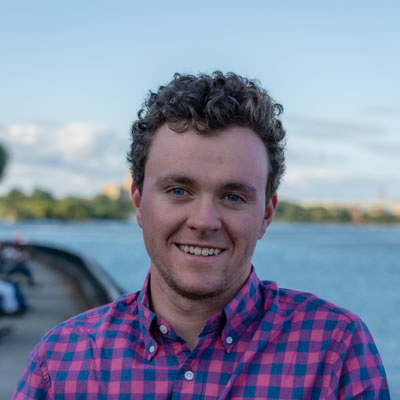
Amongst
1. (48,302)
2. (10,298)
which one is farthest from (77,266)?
(10,298)

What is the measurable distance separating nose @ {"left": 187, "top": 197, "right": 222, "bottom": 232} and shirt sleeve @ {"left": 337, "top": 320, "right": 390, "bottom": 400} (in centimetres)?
49

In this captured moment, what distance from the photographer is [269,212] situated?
95.8 inches

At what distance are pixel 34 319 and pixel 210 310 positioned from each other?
13131 mm

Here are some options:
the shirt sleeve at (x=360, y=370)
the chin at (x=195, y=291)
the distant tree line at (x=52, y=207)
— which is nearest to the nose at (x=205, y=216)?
the chin at (x=195, y=291)

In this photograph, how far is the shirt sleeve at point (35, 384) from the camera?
223 centimetres

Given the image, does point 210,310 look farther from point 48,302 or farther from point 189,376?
point 48,302

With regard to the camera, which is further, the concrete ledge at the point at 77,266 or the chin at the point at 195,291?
the concrete ledge at the point at 77,266

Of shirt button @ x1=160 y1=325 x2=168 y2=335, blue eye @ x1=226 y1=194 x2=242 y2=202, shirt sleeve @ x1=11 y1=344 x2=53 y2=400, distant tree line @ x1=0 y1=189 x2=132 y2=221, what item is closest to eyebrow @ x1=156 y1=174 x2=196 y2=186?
blue eye @ x1=226 y1=194 x2=242 y2=202

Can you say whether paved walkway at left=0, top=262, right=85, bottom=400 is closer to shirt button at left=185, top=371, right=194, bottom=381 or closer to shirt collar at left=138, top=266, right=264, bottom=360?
shirt collar at left=138, top=266, right=264, bottom=360

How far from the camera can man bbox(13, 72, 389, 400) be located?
210 centimetres

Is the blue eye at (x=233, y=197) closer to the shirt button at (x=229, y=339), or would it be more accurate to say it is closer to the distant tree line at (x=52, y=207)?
the shirt button at (x=229, y=339)

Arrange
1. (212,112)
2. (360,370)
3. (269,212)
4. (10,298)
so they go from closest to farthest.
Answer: (360,370)
(212,112)
(269,212)
(10,298)

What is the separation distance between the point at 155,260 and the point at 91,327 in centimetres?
31

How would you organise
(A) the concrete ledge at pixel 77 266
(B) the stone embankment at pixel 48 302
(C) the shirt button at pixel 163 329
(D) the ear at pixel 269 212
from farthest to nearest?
(A) the concrete ledge at pixel 77 266 < (B) the stone embankment at pixel 48 302 < (D) the ear at pixel 269 212 < (C) the shirt button at pixel 163 329
